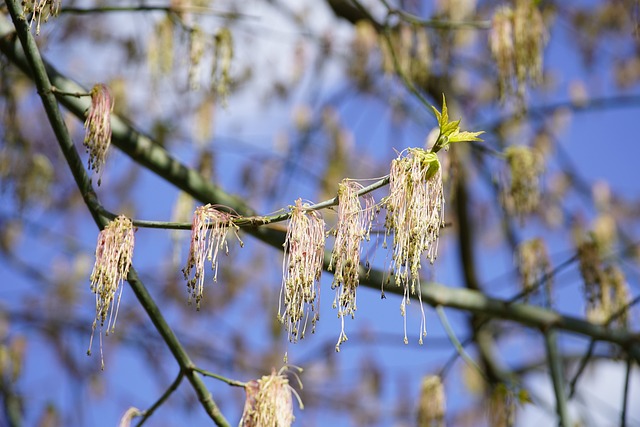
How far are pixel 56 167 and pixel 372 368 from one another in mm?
2042

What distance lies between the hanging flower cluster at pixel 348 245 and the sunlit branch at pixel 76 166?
0.41 meters

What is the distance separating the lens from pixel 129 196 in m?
4.44

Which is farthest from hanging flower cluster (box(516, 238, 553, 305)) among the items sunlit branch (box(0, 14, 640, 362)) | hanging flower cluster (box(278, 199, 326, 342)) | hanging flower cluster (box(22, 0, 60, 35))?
hanging flower cluster (box(22, 0, 60, 35))

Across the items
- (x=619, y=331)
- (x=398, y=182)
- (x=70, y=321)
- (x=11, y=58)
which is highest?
(x=70, y=321)

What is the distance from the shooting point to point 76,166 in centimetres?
137

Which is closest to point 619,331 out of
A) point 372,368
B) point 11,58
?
point 11,58

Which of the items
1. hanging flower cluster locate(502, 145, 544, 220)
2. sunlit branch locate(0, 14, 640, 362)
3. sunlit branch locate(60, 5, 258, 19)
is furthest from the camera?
hanging flower cluster locate(502, 145, 544, 220)

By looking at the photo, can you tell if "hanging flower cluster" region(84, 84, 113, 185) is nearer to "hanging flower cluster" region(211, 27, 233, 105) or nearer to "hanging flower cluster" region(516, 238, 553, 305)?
"hanging flower cluster" region(211, 27, 233, 105)

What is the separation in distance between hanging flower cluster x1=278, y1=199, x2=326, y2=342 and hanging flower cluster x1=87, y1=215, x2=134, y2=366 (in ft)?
0.79

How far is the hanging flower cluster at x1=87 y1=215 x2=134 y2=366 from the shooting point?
1.11m

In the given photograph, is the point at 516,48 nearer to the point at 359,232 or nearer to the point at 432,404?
the point at 432,404

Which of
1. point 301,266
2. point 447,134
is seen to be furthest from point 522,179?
point 301,266

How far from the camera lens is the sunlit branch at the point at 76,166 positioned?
1270 mm

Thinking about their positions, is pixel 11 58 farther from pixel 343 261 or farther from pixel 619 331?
pixel 619 331
